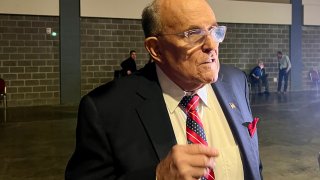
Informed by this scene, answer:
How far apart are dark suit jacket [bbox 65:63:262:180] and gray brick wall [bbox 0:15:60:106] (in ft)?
34.8

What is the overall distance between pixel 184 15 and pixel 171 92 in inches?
11.2

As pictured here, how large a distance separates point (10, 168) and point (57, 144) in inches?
53.2

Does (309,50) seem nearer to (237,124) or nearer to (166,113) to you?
(237,124)

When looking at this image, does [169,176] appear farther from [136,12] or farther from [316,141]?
[136,12]

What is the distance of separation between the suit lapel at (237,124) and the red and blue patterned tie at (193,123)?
14 centimetres

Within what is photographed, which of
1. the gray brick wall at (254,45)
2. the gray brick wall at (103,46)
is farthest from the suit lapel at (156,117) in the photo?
the gray brick wall at (254,45)

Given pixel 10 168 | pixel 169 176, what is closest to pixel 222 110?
pixel 169 176

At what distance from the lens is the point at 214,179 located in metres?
1.44

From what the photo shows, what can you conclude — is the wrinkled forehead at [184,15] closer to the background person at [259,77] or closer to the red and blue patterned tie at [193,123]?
the red and blue patterned tie at [193,123]

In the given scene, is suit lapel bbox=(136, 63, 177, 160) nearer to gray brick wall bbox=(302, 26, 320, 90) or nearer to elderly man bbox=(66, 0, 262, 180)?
elderly man bbox=(66, 0, 262, 180)

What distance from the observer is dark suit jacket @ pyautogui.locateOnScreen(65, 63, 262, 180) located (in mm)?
1342

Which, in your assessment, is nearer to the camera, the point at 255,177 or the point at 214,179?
the point at 214,179

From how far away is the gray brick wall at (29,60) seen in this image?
11320 millimetres

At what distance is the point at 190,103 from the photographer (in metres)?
1.50
